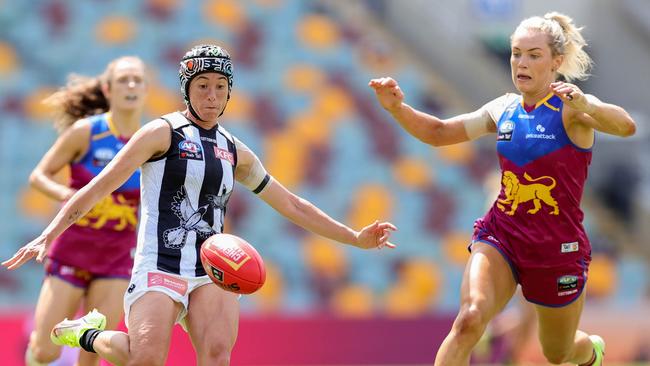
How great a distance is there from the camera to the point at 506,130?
653cm

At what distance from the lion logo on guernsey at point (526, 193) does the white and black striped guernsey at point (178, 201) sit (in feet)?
5.51

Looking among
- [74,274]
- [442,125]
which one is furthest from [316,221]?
[74,274]

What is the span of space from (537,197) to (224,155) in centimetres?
180

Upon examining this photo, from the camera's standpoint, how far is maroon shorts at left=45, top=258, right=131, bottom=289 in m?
7.70

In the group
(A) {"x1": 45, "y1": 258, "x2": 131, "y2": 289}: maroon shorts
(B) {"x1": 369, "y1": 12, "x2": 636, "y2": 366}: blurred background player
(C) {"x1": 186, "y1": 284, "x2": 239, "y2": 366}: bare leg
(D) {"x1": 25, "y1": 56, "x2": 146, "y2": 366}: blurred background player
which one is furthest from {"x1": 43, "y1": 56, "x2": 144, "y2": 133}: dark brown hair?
(C) {"x1": 186, "y1": 284, "x2": 239, "y2": 366}: bare leg

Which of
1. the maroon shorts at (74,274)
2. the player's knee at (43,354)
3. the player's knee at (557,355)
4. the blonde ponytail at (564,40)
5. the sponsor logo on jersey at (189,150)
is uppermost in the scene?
the blonde ponytail at (564,40)

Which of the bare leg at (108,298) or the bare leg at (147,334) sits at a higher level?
the bare leg at (108,298)

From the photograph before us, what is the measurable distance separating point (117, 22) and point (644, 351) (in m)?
8.45

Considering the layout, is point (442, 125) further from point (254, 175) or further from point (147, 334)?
point (147, 334)

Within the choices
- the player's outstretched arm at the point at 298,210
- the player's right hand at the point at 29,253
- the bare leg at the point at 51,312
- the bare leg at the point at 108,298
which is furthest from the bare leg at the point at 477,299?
the bare leg at the point at 51,312

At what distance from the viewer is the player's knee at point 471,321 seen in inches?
241

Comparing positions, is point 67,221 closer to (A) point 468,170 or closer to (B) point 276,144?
(B) point 276,144

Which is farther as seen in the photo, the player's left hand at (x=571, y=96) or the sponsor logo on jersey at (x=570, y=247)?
the sponsor logo on jersey at (x=570, y=247)

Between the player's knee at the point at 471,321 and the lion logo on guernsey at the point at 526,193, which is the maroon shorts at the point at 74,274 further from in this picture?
the lion logo on guernsey at the point at 526,193
